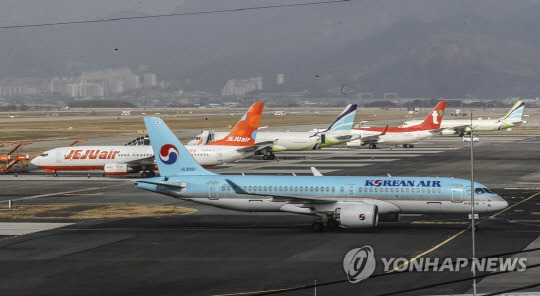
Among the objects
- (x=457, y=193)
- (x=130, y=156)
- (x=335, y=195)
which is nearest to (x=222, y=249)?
(x=335, y=195)

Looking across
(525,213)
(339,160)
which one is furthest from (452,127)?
(525,213)

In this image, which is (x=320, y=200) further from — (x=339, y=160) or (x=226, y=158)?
(x=339, y=160)

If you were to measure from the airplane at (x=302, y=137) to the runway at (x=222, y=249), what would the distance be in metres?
39.3

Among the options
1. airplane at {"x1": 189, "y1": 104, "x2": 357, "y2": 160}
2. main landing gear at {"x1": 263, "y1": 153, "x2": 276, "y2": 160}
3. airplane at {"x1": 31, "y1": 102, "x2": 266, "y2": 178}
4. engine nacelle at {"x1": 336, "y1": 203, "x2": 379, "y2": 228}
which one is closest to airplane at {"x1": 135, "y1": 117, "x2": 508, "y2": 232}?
engine nacelle at {"x1": 336, "y1": 203, "x2": 379, "y2": 228}

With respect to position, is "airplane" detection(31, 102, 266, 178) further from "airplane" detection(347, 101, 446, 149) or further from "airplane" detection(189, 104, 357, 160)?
"airplane" detection(347, 101, 446, 149)

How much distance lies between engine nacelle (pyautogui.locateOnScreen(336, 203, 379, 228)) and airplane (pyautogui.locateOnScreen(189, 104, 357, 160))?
62668 millimetres

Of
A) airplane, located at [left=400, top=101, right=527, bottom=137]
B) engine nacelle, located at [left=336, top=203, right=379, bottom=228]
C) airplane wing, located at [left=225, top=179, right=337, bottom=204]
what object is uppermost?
airplane, located at [left=400, top=101, right=527, bottom=137]

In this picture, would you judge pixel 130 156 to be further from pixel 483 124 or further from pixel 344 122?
pixel 483 124

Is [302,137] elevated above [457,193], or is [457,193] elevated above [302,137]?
[302,137]

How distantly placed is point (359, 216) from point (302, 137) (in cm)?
6687

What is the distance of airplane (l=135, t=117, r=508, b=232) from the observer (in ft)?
163

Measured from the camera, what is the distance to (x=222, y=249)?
44781 millimetres

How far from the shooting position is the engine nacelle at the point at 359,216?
48.4 meters

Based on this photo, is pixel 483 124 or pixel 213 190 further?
pixel 483 124
